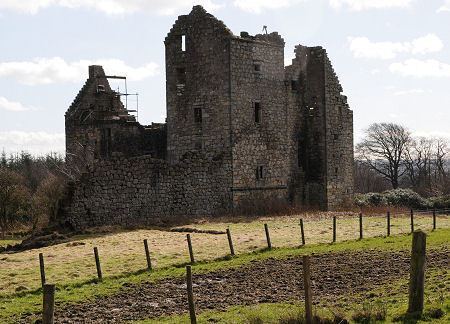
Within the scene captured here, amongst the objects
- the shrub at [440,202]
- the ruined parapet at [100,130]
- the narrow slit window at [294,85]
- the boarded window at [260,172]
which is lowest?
the shrub at [440,202]

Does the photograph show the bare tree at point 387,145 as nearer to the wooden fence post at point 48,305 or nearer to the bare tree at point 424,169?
the bare tree at point 424,169

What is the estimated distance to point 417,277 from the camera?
1434 cm

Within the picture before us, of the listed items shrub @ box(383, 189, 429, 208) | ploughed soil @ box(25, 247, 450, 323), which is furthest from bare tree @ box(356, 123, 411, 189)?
ploughed soil @ box(25, 247, 450, 323)

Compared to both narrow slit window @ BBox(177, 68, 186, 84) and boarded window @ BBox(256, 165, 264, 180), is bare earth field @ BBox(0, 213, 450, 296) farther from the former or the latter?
narrow slit window @ BBox(177, 68, 186, 84)

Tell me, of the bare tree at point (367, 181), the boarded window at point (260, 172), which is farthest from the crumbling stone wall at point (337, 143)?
the bare tree at point (367, 181)

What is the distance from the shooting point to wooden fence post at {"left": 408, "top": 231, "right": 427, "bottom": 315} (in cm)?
1429

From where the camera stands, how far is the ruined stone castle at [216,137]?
37562 mm

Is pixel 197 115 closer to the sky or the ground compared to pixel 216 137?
closer to the sky

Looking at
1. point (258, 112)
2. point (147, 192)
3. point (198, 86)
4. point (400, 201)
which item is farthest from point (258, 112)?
point (400, 201)

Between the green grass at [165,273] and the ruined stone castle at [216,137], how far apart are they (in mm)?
12404

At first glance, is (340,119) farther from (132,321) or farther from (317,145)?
(132,321)

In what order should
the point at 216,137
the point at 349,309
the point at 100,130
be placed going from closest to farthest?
1. the point at 349,309
2. the point at 216,137
3. the point at 100,130

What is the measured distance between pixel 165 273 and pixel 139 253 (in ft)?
13.4

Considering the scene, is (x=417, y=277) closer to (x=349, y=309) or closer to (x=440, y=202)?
(x=349, y=309)
